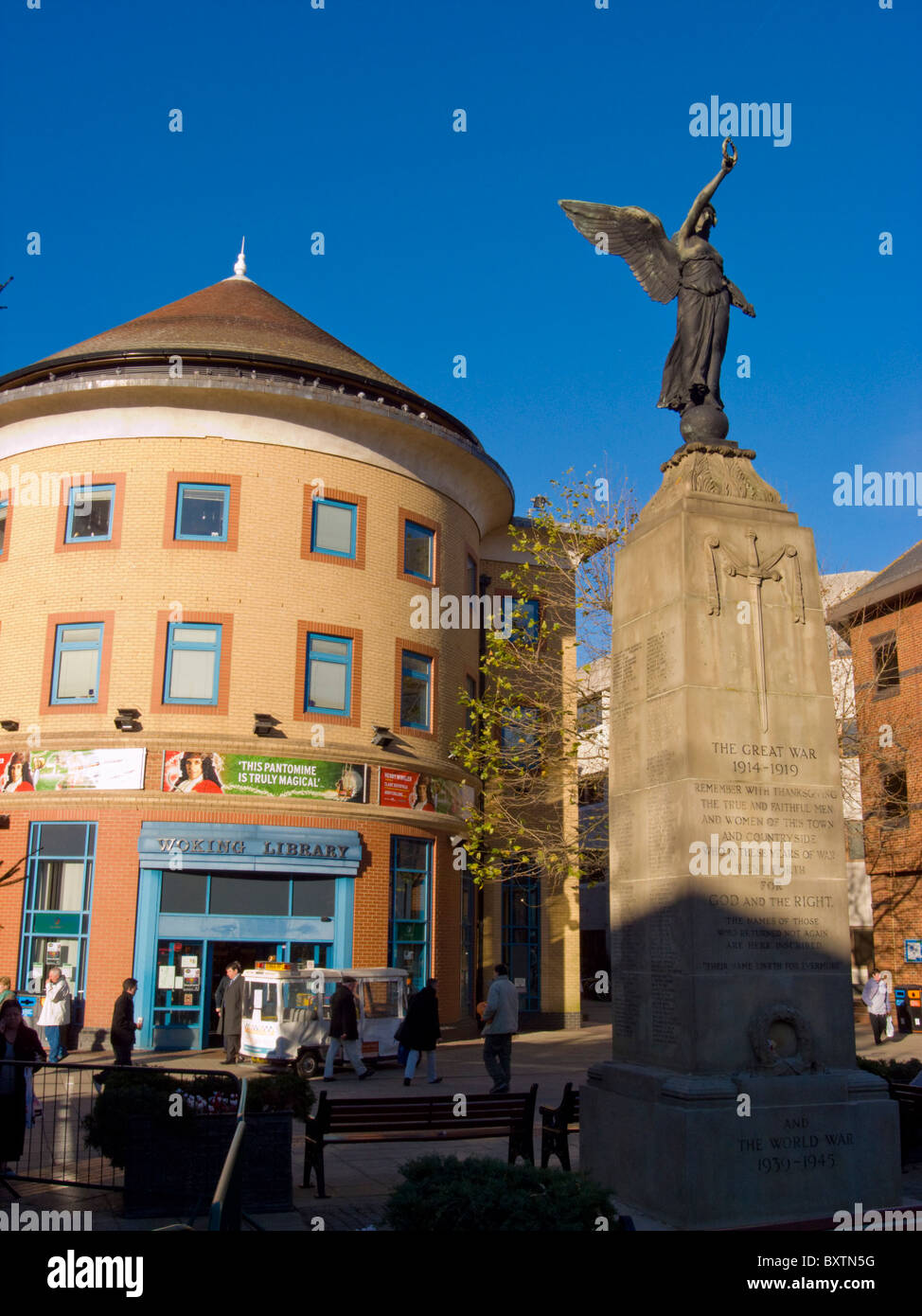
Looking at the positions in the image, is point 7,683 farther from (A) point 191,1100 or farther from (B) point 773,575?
(B) point 773,575

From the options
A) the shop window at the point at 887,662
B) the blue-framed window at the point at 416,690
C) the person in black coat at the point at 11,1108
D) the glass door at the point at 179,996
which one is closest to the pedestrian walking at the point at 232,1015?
the glass door at the point at 179,996

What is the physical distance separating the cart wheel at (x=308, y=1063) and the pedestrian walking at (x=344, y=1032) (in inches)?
11.5

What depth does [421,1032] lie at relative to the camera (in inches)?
720

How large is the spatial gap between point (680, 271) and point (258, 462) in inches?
627

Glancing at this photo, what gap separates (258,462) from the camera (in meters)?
25.4

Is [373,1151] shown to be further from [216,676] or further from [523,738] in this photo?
[523,738]

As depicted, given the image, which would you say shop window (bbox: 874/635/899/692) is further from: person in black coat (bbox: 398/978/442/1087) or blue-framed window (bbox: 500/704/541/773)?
→ person in black coat (bbox: 398/978/442/1087)

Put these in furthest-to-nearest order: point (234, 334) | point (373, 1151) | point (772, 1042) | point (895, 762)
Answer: point (895, 762) < point (234, 334) < point (373, 1151) < point (772, 1042)

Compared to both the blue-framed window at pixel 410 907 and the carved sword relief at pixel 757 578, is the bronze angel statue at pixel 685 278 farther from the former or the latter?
the blue-framed window at pixel 410 907

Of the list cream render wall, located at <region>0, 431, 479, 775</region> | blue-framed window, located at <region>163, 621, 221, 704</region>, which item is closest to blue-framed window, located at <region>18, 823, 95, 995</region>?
cream render wall, located at <region>0, 431, 479, 775</region>

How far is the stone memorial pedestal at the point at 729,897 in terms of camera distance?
8.27 metres

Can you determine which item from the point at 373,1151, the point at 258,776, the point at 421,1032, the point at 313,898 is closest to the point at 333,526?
the point at 258,776

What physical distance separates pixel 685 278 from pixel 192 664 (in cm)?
1597
